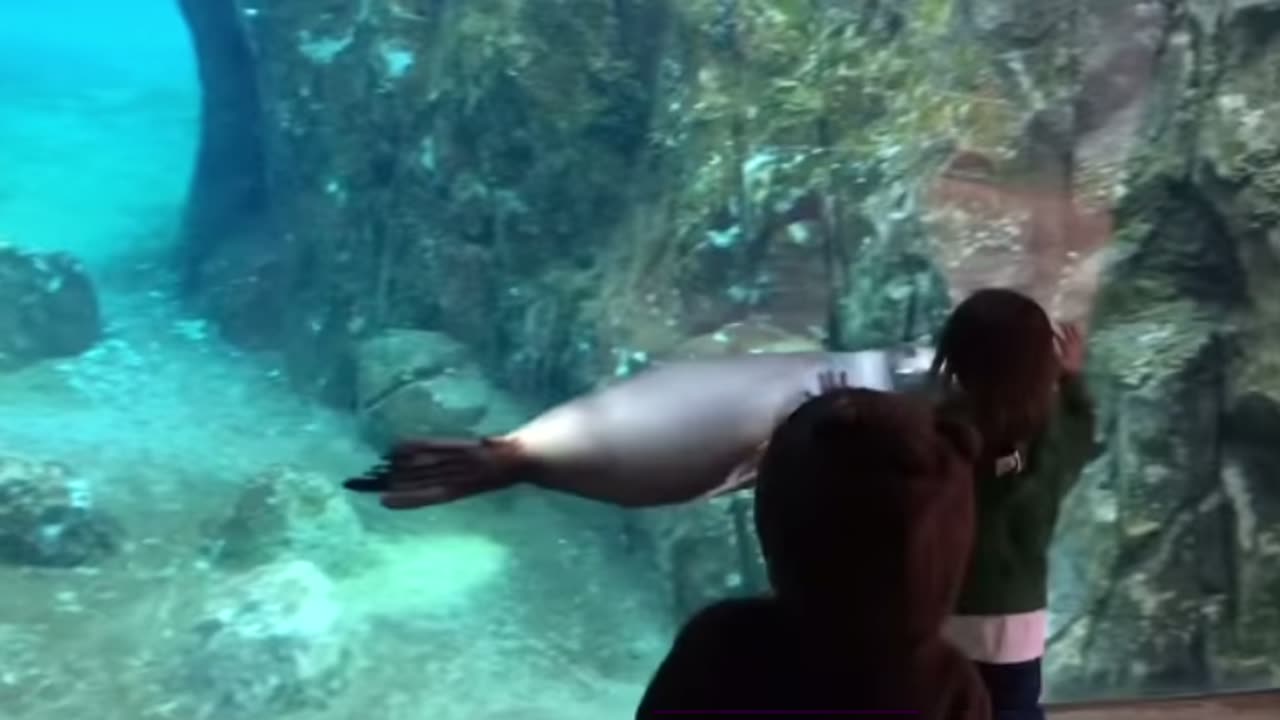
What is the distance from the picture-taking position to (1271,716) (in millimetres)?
3059

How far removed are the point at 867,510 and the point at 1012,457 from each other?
2.25ft

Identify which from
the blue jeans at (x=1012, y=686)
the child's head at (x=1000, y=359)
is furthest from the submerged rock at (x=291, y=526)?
the child's head at (x=1000, y=359)

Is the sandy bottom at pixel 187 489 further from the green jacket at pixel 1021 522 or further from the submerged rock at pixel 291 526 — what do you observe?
the green jacket at pixel 1021 522

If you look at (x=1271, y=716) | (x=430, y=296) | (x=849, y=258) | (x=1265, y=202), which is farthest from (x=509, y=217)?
(x=1271, y=716)

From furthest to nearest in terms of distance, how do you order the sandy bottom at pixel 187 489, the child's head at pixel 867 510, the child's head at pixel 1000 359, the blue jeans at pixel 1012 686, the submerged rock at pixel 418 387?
1. the submerged rock at pixel 418 387
2. the sandy bottom at pixel 187 489
3. the blue jeans at pixel 1012 686
4. the child's head at pixel 1000 359
5. the child's head at pixel 867 510

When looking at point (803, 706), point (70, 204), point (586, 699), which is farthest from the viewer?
point (70, 204)

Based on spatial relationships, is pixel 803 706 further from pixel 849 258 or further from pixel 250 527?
pixel 250 527

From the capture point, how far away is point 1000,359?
166cm

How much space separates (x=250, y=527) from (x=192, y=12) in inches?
53.7

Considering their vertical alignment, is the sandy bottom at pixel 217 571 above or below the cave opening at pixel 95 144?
below

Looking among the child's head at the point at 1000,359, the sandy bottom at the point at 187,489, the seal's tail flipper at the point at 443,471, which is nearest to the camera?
the child's head at the point at 1000,359

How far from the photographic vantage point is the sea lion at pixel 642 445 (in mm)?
1952

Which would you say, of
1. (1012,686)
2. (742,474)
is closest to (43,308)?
(742,474)

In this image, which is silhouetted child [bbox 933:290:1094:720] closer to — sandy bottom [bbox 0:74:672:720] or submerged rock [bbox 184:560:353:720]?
sandy bottom [bbox 0:74:672:720]
